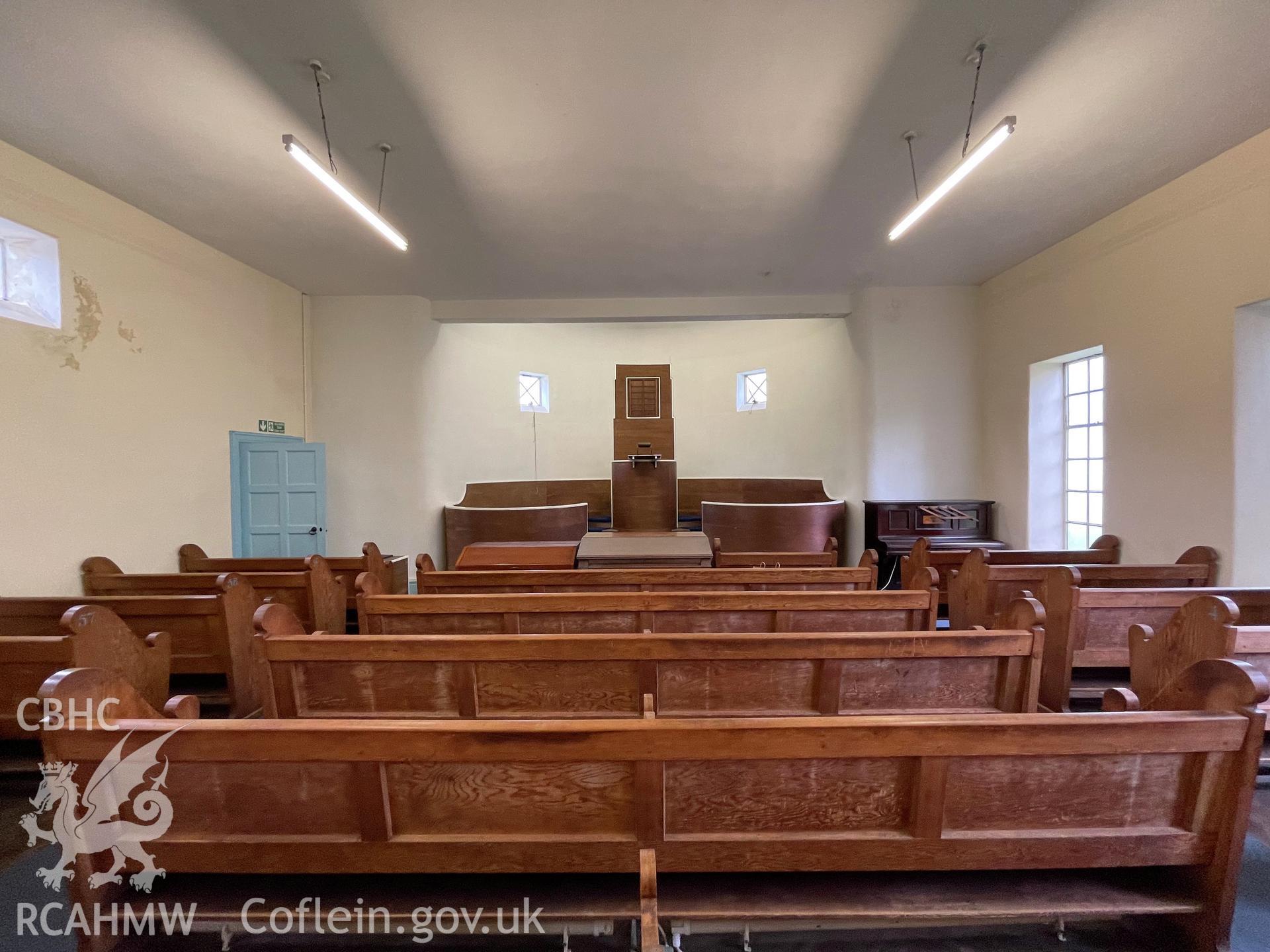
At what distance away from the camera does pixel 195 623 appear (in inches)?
108

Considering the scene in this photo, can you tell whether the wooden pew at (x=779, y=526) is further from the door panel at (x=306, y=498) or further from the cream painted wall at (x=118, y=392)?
the cream painted wall at (x=118, y=392)

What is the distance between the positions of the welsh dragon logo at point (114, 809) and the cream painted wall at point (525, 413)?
5211 mm

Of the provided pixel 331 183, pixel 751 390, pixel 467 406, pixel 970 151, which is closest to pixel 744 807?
pixel 331 183

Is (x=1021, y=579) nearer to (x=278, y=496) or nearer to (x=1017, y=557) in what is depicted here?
(x=1017, y=557)

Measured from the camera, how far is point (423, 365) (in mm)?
6371

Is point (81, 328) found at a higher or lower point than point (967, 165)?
lower

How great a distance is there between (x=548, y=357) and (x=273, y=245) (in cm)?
423

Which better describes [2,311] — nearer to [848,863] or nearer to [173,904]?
[173,904]

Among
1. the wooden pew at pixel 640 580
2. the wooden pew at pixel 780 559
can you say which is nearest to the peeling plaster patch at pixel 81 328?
the wooden pew at pixel 640 580

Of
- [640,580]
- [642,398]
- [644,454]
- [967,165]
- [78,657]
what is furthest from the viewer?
[642,398]

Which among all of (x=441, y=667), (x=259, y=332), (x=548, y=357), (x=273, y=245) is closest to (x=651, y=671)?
(x=441, y=667)

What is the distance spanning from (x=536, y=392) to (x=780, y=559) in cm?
574

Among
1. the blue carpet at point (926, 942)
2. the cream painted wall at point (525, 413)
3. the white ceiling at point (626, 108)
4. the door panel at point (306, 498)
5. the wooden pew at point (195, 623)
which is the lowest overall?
the blue carpet at point (926, 942)

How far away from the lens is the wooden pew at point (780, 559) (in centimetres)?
383
